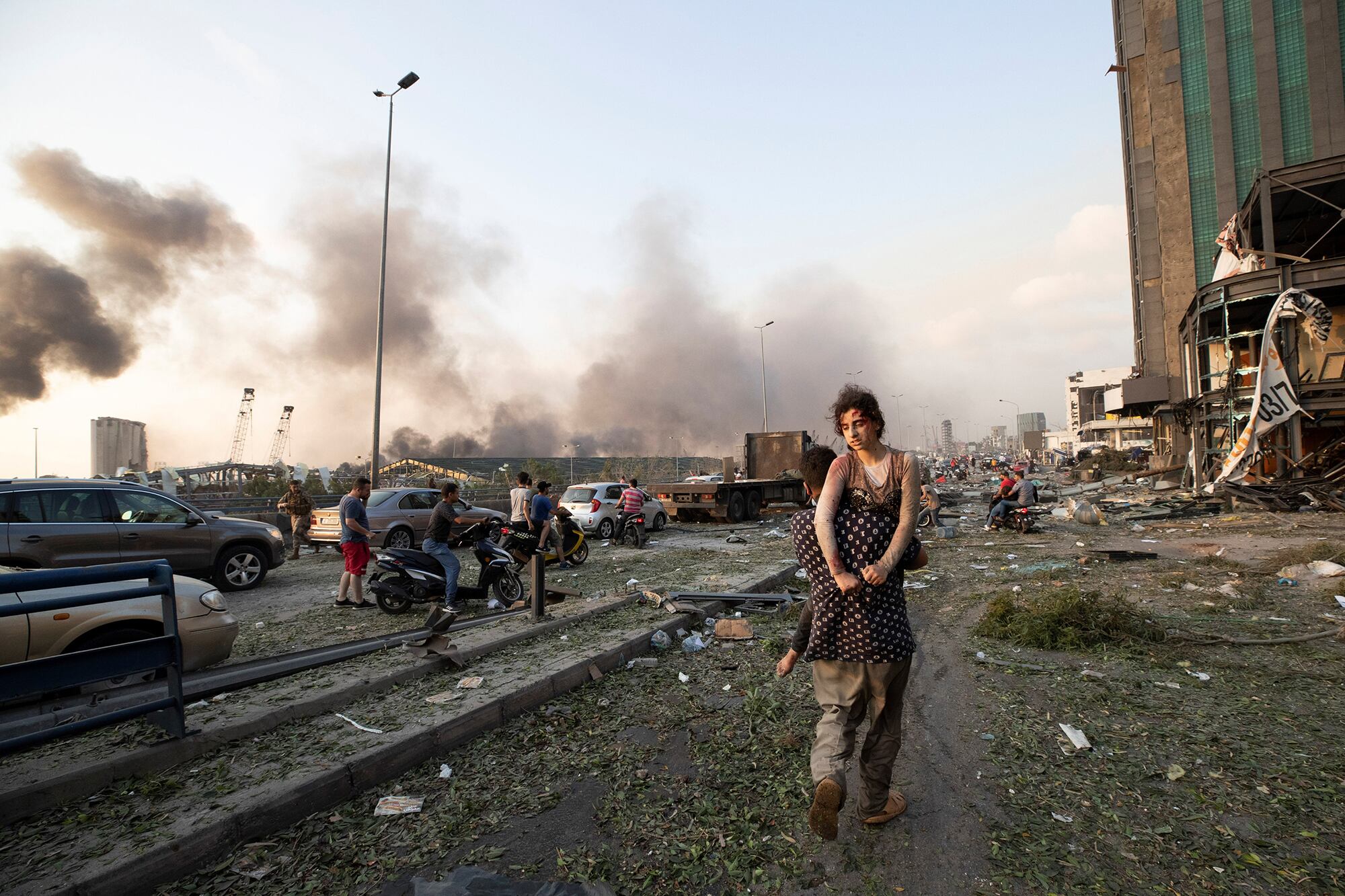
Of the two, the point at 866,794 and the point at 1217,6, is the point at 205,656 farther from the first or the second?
the point at 1217,6

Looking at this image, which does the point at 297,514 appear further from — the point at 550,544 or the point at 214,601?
the point at 214,601

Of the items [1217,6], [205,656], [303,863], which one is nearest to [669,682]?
[303,863]

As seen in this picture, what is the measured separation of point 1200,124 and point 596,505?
39.8 m

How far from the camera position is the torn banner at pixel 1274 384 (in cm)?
1839

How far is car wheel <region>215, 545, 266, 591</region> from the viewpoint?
31.6 feet

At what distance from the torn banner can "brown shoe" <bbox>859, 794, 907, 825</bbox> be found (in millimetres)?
21580

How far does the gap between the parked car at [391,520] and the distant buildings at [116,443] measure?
96728 mm

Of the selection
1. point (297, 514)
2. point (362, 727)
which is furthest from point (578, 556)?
point (362, 727)

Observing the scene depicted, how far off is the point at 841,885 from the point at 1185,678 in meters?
3.87

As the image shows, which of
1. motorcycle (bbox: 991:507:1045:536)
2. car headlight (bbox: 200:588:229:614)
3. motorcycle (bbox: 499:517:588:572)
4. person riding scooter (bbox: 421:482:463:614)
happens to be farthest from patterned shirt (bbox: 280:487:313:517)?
motorcycle (bbox: 991:507:1045:536)

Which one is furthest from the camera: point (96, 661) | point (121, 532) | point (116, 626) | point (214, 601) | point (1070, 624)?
point (121, 532)

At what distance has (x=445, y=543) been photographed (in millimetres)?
8031

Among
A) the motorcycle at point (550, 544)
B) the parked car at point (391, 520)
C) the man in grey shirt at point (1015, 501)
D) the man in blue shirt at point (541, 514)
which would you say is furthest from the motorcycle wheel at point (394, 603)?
the man in grey shirt at point (1015, 501)

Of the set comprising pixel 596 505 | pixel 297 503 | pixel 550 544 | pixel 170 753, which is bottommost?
pixel 170 753
